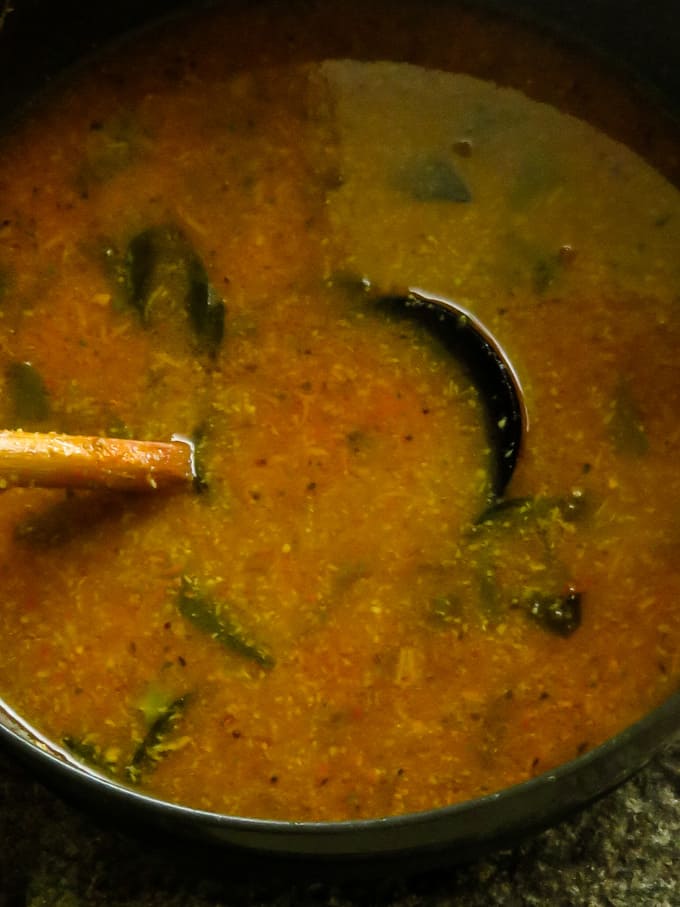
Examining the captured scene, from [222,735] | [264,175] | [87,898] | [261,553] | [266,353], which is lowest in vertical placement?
[87,898]

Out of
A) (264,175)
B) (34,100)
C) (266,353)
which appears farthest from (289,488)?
(34,100)

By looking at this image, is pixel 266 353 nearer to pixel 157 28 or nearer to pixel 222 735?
pixel 222 735

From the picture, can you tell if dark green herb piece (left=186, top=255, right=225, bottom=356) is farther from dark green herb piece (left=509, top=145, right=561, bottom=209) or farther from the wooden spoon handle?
dark green herb piece (left=509, top=145, right=561, bottom=209)

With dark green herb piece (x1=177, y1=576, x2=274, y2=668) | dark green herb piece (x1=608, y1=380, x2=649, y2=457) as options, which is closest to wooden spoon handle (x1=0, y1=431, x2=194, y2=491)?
dark green herb piece (x1=177, y1=576, x2=274, y2=668)

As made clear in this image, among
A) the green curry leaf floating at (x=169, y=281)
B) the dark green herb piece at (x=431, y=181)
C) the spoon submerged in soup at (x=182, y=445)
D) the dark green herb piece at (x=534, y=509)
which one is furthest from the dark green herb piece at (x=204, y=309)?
the dark green herb piece at (x=534, y=509)

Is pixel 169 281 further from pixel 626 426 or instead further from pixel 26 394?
pixel 626 426

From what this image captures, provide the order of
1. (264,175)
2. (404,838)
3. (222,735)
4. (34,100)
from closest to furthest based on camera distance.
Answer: (404,838)
(222,735)
(264,175)
(34,100)

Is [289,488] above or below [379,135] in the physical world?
below
